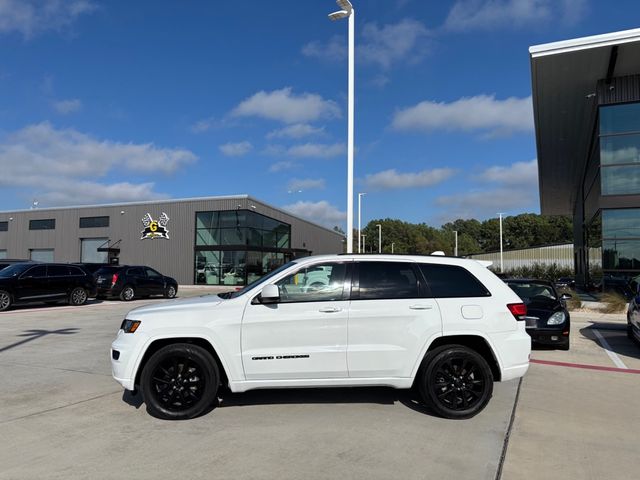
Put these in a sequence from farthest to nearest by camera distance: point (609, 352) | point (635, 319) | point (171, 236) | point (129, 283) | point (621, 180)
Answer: point (171, 236), point (129, 283), point (621, 180), point (635, 319), point (609, 352)

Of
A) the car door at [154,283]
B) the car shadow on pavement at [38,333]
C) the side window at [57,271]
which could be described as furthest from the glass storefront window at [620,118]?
the side window at [57,271]

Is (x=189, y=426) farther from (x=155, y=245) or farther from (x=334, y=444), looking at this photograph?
(x=155, y=245)

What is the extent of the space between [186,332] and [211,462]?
147 cm

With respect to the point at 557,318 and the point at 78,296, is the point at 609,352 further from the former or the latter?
the point at 78,296

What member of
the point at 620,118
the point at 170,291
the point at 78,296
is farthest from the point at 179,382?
the point at 620,118

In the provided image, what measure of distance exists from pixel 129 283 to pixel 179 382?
703 inches

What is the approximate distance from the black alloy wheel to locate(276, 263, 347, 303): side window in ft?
47.0

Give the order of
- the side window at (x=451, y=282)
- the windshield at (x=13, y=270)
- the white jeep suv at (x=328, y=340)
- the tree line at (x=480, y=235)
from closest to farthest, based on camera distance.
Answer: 1. the white jeep suv at (x=328, y=340)
2. the side window at (x=451, y=282)
3. the windshield at (x=13, y=270)
4. the tree line at (x=480, y=235)

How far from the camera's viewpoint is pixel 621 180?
2088cm

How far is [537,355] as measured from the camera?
9.09 meters

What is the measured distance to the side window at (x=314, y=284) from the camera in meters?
5.29

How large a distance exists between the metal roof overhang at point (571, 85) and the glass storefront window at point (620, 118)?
138 centimetres

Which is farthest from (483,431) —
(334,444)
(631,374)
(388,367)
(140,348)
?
(631,374)

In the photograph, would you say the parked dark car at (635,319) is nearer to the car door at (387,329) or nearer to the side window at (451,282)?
the side window at (451,282)
